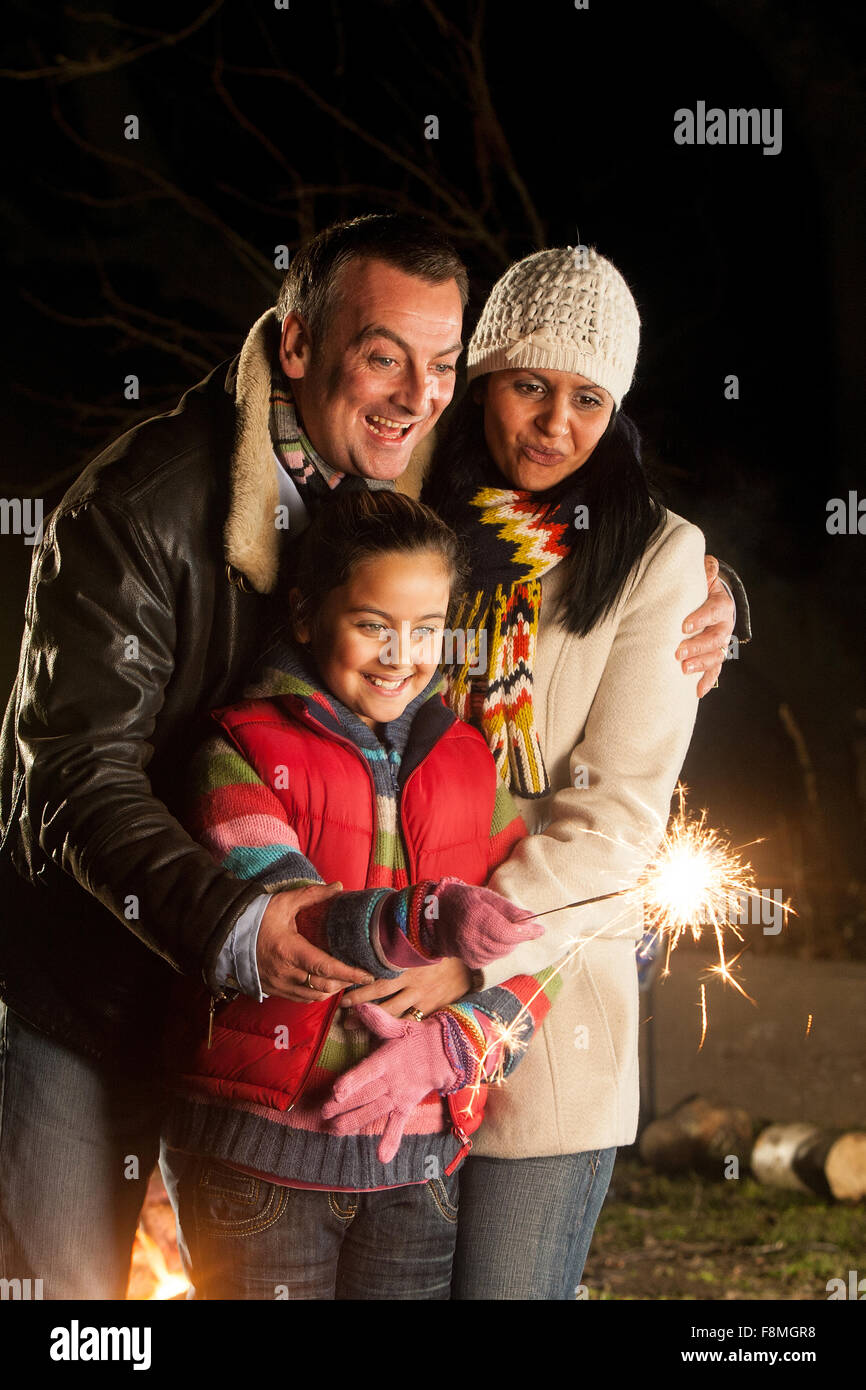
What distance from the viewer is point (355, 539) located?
1.65 meters

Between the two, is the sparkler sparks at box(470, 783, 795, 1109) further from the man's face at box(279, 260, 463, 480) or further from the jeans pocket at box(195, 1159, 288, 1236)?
the man's face at box(279, 260, 463, 480)

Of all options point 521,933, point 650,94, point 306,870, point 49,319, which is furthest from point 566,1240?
point 49,319

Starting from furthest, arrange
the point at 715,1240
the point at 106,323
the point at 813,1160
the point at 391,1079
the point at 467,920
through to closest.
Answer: the point at 813,1160, the point at 715,1240, the point at 106,323, the point at 391,1079, the point at 467,920

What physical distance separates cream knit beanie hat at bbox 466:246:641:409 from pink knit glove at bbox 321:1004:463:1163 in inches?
33.6

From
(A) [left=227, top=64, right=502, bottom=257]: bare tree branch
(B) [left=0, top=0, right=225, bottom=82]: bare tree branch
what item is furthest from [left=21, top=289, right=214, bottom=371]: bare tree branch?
(A) [left=227, top=64, right=502, bottom=257]: bare tree branch

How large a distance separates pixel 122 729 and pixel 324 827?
0.27 m

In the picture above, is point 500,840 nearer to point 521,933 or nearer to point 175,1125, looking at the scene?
point 521,933

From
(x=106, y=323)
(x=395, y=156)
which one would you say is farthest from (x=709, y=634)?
(x=106, y=323)

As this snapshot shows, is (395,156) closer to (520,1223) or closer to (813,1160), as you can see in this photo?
(520,1223)

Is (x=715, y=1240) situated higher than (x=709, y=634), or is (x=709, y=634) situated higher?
(x=709, y=634)

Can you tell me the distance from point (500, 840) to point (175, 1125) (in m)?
0.53

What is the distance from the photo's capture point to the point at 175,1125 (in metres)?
1.64

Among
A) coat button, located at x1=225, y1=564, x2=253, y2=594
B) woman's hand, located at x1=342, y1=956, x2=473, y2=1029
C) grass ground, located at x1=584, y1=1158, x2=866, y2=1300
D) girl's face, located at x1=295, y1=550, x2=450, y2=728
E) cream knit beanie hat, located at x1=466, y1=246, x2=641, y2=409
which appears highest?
cream knit beanie hat, located at x1=466, y1=246, x2=641, y2=409

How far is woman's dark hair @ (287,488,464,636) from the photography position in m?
1.65
